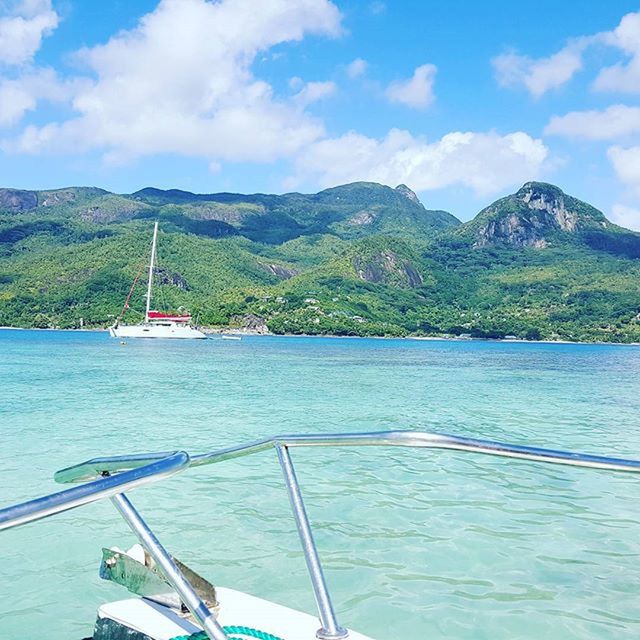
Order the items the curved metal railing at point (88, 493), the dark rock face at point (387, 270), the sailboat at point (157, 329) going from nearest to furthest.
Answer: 1. the curved metal railing at point (88, 493)
2. the sailboat at point (157, 329)
3. the dark rock face at point (387, 270)

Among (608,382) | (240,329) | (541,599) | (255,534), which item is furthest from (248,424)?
(240,329)

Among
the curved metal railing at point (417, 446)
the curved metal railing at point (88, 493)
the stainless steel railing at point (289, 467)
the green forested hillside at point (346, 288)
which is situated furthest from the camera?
the green forested hillside at point (346, 288)

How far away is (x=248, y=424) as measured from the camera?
15.3 meters

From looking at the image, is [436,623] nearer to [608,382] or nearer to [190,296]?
[608,382]

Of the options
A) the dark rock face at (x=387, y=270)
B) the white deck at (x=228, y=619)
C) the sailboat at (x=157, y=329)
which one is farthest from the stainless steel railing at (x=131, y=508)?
the dark rock face at (x=387, y=270)

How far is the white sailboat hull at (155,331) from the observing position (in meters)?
78.0

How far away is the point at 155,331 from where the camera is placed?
78.6 meters

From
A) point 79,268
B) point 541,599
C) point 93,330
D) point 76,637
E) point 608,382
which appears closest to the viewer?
point 76,637

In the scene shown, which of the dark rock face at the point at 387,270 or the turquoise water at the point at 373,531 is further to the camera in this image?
the dark rock face at the point at 387,270

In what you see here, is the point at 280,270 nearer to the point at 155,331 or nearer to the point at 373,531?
the point at 155,331

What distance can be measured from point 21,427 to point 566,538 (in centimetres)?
1094

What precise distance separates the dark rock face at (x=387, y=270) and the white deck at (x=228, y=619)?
167 metres

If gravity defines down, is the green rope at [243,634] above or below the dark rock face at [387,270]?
below

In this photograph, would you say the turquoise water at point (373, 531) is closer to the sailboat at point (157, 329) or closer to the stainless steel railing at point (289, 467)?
the stainless steel railing at point (289, 467)
